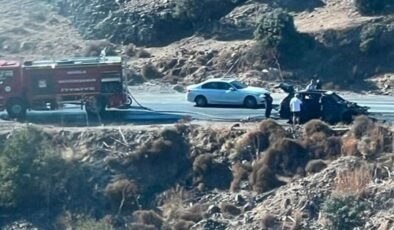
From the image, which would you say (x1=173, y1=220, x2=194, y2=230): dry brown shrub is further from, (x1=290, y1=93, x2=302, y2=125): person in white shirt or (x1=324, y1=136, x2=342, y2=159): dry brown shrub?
(x1=290, y1=93, x2=302, y2=125): person in white shirt

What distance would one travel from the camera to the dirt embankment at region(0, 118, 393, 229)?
53.2m

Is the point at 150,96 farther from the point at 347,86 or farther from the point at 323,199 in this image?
the point at 323,199

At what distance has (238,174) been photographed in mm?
56312

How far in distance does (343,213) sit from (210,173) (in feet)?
24.5

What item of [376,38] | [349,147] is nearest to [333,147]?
[349,147]

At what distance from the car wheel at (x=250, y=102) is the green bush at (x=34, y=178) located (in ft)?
31.0

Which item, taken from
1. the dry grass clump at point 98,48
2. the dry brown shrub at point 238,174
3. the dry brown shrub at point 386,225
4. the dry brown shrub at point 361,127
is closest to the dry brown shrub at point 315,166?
the dry brown shrub at point 361,127

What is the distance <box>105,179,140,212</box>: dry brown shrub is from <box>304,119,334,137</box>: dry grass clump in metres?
6.49

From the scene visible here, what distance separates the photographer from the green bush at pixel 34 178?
57312 mm

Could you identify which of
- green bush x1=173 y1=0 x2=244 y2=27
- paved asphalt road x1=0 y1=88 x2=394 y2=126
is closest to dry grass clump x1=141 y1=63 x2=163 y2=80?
green bush x1=173 y1=0 x2=244 y2=27

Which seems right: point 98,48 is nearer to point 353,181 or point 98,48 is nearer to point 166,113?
point 166,113

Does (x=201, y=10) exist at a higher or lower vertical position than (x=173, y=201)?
higher

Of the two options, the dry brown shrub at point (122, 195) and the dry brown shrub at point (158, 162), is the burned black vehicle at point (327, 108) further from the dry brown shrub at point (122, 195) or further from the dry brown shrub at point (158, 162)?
the dry brown shrub at point (122, 195)

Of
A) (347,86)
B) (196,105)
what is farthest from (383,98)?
(196,105)
